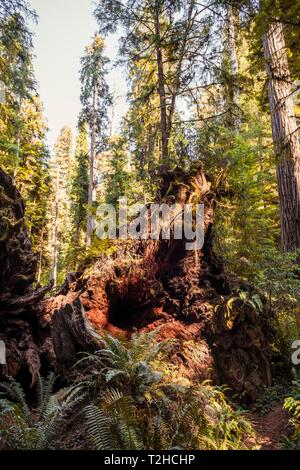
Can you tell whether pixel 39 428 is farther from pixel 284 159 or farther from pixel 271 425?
pixel 284 159

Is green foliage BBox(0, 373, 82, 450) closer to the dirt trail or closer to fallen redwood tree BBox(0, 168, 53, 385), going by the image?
fallen redwood tree BBox(0, 168, 53, 385)

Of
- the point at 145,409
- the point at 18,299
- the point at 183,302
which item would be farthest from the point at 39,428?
the point at 183,302

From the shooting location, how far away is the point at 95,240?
264 inches

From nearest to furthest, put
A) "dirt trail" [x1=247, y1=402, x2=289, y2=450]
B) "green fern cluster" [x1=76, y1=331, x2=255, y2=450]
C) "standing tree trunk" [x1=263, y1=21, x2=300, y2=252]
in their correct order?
1. "green fern cluster" [x1=76, y1=331, x2=255, y2=450]
2. "dirt trail" [x1=247, y1=402, x2=289, y2=450]
3. "standing tree trunk" [x1=263, y1=21, x2=300, y2=252]

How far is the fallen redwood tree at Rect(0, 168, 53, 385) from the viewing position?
546 cm

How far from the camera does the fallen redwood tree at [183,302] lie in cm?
559

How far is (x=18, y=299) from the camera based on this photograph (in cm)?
582

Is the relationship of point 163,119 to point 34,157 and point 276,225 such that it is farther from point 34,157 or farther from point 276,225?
point 34,157

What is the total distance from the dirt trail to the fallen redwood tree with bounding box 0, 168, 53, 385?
351 centimetres

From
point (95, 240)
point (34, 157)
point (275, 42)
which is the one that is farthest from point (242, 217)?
point (34, 157)

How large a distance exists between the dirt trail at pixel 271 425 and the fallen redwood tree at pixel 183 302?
46 centimetres

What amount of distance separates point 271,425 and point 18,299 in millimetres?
4493

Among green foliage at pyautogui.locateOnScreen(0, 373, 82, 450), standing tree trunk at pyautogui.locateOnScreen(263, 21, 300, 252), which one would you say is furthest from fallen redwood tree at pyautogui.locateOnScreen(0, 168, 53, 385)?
standing tree trunk at pyautogui.locateOnScreen(263, 21, 300, 252)

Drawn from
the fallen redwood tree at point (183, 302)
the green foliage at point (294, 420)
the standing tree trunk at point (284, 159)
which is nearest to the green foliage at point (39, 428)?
the fallen redwood tree at point (183, 302)
